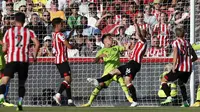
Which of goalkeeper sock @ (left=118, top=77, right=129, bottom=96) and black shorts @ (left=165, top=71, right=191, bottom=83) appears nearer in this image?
black shorts @ (left=165, top=71, right=191, bottom=83)

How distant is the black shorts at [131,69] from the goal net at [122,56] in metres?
1.38

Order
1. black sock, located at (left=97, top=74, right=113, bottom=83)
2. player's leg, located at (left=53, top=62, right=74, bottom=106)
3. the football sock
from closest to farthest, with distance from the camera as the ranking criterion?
1. the football sock
2. player's leg, located at (left=53, top=62, right=74, bottom=106)
3. black sock, located at (left=97, top=74, right=113, bottom=83)

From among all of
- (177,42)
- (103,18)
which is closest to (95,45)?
(103,18)

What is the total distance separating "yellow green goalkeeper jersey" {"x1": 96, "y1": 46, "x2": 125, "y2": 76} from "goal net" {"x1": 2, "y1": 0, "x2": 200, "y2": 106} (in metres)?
1.00

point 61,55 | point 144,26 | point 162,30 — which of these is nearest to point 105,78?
point 61,55

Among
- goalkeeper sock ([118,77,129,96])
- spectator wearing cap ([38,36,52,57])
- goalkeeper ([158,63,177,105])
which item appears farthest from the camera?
Result: spectator wearing cap ([38,36,52,57])

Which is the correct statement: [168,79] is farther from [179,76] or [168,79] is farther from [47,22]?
[47,22]

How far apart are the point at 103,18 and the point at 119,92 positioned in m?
1.96

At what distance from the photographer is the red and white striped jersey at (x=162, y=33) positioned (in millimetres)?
17656

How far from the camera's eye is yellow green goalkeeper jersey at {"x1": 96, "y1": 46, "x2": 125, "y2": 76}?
54.5 feet

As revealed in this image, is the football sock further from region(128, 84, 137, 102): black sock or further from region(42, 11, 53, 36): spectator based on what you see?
region(42, 11, 53, 36): spectator

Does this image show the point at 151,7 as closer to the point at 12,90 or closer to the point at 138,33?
the point at 138,33

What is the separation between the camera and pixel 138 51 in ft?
53.5

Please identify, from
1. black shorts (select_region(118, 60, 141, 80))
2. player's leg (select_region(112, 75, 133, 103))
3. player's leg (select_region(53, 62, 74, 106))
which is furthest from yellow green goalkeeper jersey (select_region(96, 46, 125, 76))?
player's leg (select_region(53, 62, 74, 106))
